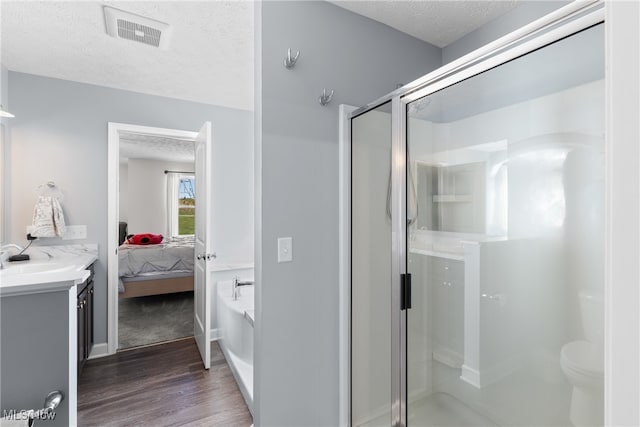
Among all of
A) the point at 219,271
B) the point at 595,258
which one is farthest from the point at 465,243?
the point at 219,271

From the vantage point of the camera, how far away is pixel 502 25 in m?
1.96

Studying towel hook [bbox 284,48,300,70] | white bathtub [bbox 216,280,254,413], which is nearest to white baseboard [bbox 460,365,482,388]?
white bathtub [bbox 216,280,254,413]

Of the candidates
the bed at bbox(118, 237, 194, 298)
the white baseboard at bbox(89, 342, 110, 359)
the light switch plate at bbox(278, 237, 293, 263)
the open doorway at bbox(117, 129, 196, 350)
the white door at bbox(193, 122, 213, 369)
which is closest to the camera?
the light switch plate at bbox(278, 237, 293, 263)

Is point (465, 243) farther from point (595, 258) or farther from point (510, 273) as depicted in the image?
point (595, 258)

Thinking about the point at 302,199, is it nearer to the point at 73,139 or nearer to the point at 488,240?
the point at 488,240

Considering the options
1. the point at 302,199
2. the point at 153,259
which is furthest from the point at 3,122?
the point at 302,199

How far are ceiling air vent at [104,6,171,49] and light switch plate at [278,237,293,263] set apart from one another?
1.59m

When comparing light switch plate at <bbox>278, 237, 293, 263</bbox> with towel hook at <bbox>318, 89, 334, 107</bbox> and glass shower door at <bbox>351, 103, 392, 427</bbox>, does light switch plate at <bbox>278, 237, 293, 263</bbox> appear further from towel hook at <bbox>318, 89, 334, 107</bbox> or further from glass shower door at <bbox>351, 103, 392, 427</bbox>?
towel hook at <bbox>318, 89, 334, 107</bbox>

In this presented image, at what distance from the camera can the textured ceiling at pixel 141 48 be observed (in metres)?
1.79

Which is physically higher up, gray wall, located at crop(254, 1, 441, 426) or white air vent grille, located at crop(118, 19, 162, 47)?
white air vent grille, located at crop(118, 19, 162, 47)

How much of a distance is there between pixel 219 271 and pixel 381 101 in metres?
2.44

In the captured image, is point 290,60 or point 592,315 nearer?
point 592,315

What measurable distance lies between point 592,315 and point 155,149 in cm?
617

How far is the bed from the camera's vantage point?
4.08m
